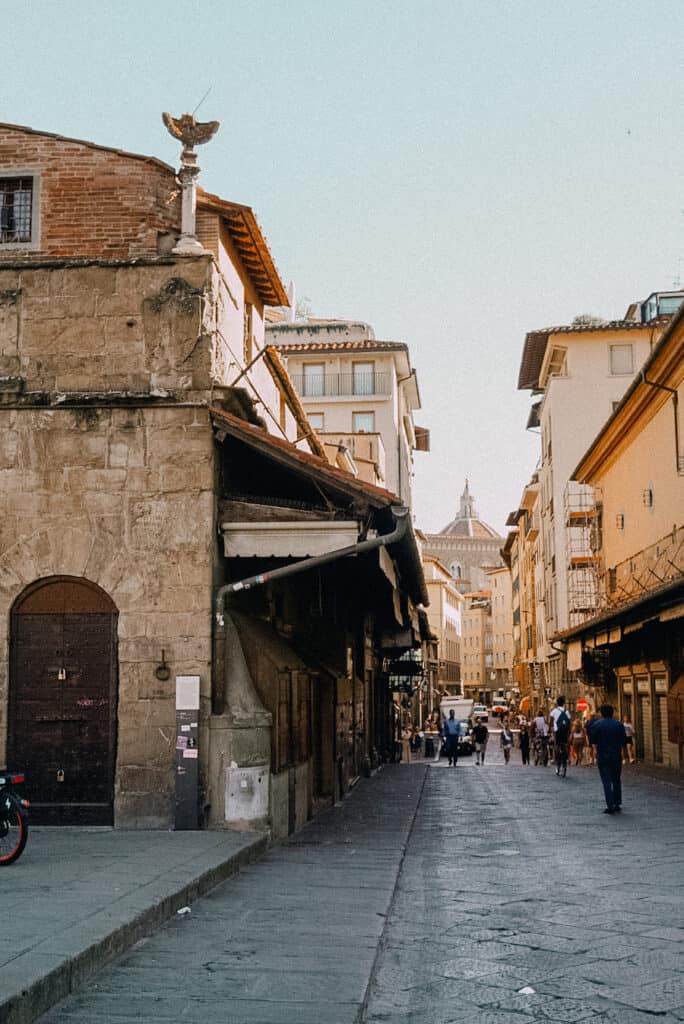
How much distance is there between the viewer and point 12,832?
957 centimetres

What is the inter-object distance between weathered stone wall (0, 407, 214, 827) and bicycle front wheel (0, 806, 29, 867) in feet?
8.70

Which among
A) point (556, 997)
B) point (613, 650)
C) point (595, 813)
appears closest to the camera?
point (556, 997)

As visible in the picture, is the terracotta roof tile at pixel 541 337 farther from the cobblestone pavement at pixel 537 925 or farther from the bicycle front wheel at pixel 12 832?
the bicycle front wheel at pixel 12 832

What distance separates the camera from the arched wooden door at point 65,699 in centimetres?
1230

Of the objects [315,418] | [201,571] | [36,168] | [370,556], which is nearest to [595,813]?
[370,556]

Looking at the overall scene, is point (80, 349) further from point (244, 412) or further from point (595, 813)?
point (595, 813)

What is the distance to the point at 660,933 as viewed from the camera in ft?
25.9

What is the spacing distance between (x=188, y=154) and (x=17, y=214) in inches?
80.0

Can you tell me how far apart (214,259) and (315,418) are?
50883 mm

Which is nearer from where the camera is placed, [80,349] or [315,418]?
[80,349]

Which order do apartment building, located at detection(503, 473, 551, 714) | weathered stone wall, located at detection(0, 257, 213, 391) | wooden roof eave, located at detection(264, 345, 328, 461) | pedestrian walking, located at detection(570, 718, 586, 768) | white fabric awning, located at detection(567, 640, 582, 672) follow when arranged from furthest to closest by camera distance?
apartment building, located at detection(503, 473, 551, 714) < pedestrian walking, located at detection(570, 718, 586, 768) < white fabric awning, located at detection(567, 640, 582, 672) < wooden roof eave, located at detection(264, 345, 328, 461) < weathered stone wall, located at detection(0, 257, 213, 391)

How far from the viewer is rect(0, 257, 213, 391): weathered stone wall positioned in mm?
12758

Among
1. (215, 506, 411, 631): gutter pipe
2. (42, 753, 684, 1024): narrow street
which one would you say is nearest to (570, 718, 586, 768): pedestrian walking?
(42, 753, 684, 1024): narrow street

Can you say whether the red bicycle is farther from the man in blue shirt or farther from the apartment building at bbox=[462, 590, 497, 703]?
the apartment building at bbox=[462, 590, 497, 703]
